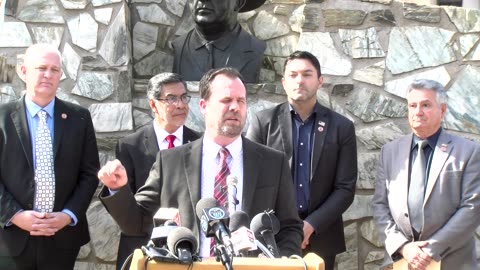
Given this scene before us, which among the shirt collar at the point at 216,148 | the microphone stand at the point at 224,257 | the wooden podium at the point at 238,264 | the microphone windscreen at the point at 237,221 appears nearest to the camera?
the microphone stand at the point at 224,257

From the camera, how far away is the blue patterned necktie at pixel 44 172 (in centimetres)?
441

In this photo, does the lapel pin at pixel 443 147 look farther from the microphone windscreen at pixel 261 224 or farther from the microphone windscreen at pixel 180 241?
the microphone windscreen at pixel 180 241

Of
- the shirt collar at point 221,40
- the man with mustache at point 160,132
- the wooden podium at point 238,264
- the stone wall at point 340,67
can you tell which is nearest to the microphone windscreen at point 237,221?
the wooden podium at point 238,264

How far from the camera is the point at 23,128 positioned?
4.47m

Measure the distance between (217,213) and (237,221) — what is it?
0.14 m

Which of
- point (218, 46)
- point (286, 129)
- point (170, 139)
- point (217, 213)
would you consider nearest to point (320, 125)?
point (286, 129)

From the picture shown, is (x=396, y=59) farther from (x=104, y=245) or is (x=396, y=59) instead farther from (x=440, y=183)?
(x=104, y=245)

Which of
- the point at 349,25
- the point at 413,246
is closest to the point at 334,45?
the point at 349,25

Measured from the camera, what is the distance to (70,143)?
4.56 metres

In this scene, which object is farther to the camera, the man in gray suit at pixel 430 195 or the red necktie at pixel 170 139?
the red necktie at pixel 170 139

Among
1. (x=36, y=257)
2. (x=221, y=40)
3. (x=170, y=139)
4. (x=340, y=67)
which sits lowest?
(x=36, y=257)

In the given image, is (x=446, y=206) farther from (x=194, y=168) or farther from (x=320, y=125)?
(x=194, y=168)

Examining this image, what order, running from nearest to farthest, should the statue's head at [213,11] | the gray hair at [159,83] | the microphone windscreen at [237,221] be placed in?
the microphone windscreen at [237,221], the gray hair at [159,83], the statue's head at [213,11]

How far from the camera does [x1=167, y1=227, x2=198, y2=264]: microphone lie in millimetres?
2496
